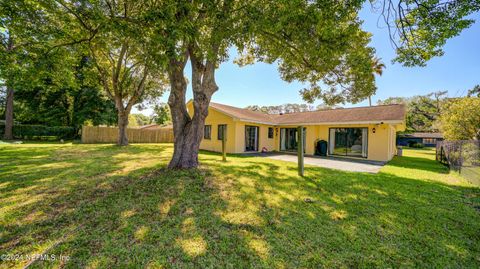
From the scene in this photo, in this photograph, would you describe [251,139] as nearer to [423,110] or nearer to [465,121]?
[465,121]

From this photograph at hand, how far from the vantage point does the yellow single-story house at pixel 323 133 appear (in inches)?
438

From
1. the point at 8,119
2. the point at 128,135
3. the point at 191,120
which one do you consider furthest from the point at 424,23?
the point at 8,119

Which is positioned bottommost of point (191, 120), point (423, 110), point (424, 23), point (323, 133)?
point (323, 133)

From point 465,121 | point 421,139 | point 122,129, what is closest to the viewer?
point 465,121

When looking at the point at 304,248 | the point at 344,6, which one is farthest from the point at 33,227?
the point at 344,6

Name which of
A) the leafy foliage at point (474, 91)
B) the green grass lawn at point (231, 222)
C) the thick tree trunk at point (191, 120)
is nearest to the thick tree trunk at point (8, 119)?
the green grass lawn at point (231, 222)

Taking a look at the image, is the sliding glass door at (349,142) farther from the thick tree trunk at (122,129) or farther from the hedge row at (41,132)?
the hedge row at (41,132)

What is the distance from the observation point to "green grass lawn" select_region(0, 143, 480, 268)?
7.89 feet

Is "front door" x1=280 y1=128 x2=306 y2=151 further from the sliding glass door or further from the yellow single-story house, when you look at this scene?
the sliding glass door

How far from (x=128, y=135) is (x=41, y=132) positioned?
26.5ft

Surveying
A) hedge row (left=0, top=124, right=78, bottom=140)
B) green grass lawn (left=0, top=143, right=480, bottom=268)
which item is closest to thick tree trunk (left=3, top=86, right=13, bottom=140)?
hedge row (left=0, top=124, right=78, bottom=140)

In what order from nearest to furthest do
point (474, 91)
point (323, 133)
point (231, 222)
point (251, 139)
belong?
1. point (231, 222)
2. point (323, 133)
3. point (251, 139)
4. point (474, 91)

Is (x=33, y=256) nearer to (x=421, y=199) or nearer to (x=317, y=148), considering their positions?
(x=421, y=199)

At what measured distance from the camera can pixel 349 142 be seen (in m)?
12.3
